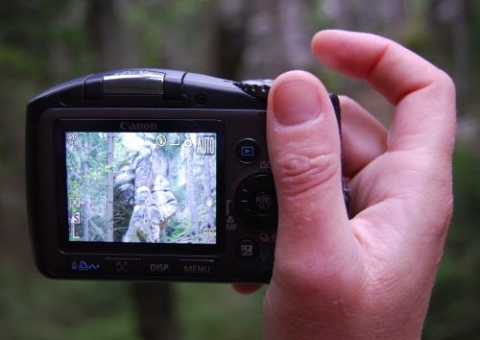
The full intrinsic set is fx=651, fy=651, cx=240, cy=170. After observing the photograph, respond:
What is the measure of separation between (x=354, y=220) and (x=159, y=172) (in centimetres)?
49

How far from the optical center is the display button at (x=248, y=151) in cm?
161

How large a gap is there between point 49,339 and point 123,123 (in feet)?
14.4

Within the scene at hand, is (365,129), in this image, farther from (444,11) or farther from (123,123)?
(444,11)

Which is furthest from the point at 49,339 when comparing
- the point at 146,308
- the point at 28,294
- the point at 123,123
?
the point at 123,123

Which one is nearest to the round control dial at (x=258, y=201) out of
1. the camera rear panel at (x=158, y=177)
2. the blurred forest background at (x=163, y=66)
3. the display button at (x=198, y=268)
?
the camera rear panel at (x=158, y=177)

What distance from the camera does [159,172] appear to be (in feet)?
5.29

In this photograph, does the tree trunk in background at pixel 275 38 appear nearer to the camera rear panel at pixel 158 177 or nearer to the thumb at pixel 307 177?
the camera rear panel at pixel 158 177

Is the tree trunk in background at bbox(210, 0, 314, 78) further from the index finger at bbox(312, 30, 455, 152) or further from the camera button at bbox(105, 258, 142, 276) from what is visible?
the camera button at bbox(105, 258, 142, 276)

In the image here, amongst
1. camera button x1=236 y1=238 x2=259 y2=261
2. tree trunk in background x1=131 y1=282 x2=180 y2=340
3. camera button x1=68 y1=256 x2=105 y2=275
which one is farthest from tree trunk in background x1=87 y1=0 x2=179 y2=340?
camera button x1=236 y1=238 x2=259 y2=261

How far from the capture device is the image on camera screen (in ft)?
5.30

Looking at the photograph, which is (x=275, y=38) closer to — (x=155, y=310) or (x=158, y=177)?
(x=155, y=310)

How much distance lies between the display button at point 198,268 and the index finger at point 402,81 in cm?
56

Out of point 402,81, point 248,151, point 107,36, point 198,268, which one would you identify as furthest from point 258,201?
point 107,36

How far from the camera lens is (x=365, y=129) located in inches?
74.9
